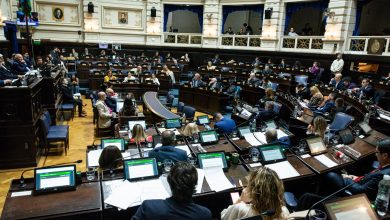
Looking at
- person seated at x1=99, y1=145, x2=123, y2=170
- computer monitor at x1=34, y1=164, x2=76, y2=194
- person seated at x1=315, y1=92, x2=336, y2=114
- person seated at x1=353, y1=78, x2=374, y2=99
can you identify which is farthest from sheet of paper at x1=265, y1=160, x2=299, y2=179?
person seated at x1=353, y1=78, x2=374, y2=99

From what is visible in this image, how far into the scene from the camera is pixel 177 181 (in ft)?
7.76

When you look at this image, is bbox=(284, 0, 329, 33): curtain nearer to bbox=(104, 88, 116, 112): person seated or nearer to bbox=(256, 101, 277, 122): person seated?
bbox=(256, 101, 277, 122): person seated

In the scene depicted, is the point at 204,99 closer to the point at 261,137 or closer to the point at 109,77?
the point at 109,77

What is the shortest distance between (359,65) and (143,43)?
1241cm

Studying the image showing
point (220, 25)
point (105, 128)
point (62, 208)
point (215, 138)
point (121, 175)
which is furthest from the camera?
point (220, 25)

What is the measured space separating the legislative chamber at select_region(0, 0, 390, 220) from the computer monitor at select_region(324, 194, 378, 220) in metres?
0.01

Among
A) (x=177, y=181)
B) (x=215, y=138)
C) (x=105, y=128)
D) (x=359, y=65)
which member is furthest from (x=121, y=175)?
(x=359, y=65)

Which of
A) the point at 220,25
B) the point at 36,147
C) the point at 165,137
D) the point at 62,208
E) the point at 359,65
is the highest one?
the point at 220,25

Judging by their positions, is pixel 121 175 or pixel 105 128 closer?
pixel 121 175

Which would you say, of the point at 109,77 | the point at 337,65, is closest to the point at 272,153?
the point at 109,77

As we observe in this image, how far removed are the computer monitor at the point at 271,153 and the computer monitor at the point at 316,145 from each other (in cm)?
70

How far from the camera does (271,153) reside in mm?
4418

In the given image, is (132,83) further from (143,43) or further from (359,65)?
(359,65)

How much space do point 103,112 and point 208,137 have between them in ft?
13.0
